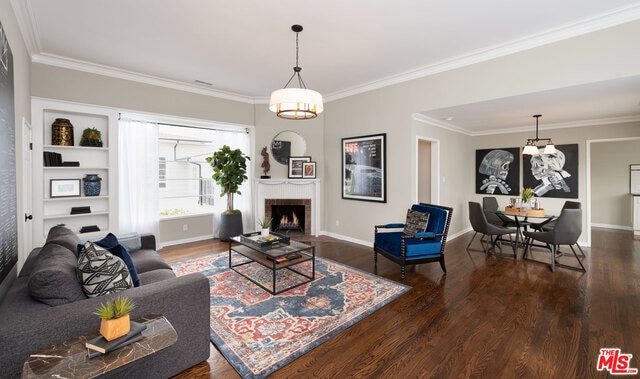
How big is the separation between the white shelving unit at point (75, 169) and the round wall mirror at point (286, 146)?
2.77 m

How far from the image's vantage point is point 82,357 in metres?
1.28

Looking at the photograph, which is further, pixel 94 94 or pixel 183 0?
pixel 94 94

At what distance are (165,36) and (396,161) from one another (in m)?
3.74

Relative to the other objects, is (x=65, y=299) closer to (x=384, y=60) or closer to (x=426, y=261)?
(x=426, y=261)

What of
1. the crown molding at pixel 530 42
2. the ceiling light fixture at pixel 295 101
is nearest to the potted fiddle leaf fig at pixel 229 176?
the ceiling light fixture at pixel 295 101

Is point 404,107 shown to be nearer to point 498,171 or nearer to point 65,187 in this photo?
point 498,171

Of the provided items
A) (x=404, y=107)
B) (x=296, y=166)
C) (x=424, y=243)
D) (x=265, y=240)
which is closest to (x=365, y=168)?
(x=404, y=107)

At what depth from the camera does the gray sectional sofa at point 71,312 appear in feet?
4.56

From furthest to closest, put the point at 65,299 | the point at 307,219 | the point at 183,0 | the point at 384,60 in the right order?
the point at 307,219 → the point at 384,60 → the point at 183,0 → the point at 65,299

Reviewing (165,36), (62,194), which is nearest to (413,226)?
(165,36)

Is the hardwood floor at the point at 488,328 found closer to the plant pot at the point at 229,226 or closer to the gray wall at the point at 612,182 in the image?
the plant pot at the point at 229,226

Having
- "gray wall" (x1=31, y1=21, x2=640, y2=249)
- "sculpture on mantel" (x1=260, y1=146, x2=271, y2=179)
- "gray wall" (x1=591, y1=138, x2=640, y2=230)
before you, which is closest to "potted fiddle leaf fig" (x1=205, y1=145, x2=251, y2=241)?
"sculpture on mantel" (x1=260, y1=146, x2=271, y2=179)

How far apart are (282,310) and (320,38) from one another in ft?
10.2

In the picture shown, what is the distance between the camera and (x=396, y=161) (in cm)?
485
